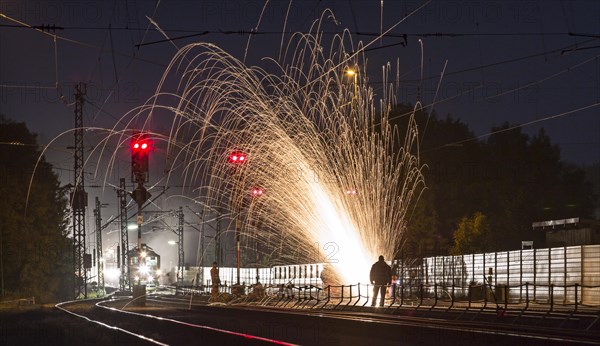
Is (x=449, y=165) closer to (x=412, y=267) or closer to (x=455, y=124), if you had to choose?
(x=455, y=124)

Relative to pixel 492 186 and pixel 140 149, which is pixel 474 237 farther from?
pixel 140 149

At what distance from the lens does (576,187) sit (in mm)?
102125

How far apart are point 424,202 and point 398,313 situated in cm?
5090

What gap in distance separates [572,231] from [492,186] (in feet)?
128

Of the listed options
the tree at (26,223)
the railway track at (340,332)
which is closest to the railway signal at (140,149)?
the railway track at (340,332)

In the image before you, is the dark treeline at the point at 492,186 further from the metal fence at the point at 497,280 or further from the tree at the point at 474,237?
the metal fence at the point at 497,280

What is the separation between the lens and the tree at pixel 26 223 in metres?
75.9

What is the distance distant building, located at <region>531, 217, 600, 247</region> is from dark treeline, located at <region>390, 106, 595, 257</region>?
21648 millimetres

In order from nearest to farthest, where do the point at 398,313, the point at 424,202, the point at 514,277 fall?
the point at 398,313 → the point at 514,277 → the point at 424,202

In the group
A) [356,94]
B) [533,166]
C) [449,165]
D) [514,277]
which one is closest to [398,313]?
[514,277]

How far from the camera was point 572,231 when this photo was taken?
55.1 m

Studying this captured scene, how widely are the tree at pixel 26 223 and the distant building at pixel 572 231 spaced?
3853cm

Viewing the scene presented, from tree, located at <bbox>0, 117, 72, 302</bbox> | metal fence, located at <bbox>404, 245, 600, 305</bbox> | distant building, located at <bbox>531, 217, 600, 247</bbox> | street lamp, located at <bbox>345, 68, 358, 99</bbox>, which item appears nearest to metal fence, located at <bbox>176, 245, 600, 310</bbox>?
metal fence, located at <bbox>404, 245, 600, 305</bbox>

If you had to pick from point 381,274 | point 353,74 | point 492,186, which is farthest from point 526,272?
point 492,186
